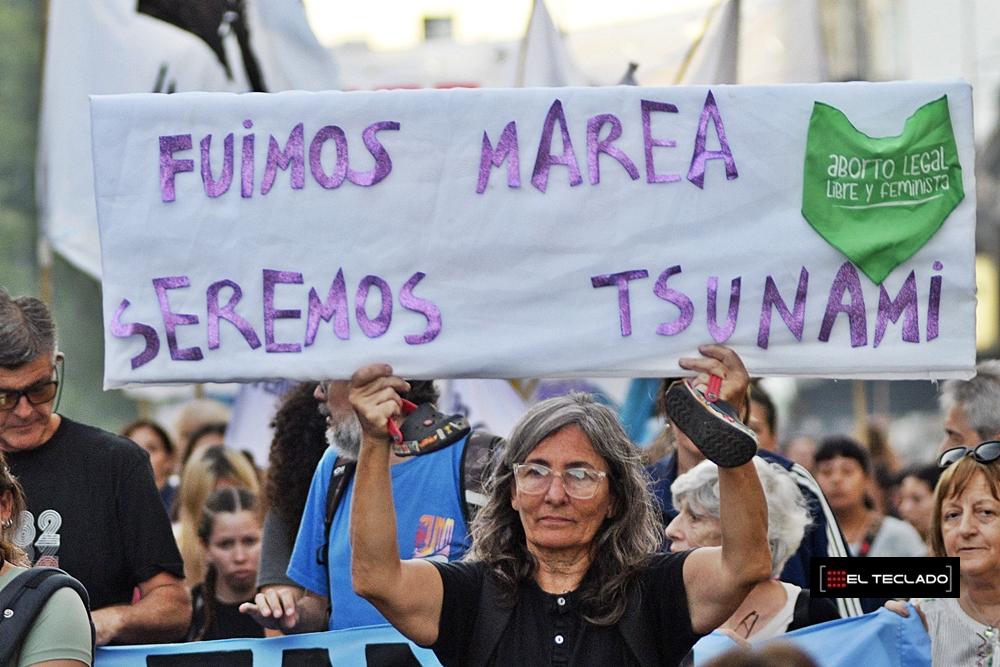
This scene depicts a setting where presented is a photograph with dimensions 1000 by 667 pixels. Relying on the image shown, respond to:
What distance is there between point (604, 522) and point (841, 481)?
4281 millimetres

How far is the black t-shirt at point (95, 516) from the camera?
4598 mm

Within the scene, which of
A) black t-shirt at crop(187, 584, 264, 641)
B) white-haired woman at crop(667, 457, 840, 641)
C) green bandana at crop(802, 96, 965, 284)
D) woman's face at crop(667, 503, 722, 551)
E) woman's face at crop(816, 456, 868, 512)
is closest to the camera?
green bandana at crop(802, 96, 965, 284)

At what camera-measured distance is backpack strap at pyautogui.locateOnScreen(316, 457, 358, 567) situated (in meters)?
4.91

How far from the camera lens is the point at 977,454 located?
4.65 metres

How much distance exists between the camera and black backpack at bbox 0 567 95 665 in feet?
12.0

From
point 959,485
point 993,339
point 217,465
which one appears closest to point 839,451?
point 217,465

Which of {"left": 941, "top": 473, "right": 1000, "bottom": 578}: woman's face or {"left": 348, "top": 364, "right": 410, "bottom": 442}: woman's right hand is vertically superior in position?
{"left": 348, "top": 364, "right": 410, "bottom": 442}: woman's right hand

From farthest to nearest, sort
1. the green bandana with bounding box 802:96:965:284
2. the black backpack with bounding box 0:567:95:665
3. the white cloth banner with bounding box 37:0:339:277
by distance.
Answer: the white cloth banner with bounding box 37:0:339:277 → the green bandana with bounding box 802:96:965:284 → the black backpack with bounding box 0:567:95:665

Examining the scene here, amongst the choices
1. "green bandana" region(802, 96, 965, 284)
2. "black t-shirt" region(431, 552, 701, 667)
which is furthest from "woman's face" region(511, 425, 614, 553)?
"green bandana" region(802, 96, 965, 284)

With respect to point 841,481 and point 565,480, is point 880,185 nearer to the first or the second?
point 565,480

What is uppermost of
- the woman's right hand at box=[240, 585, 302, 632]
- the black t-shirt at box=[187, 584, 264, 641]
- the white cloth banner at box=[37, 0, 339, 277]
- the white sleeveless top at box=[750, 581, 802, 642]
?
the white cloth banner at box=[37, 0, 339, 277]

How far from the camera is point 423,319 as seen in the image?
3975 millimetres

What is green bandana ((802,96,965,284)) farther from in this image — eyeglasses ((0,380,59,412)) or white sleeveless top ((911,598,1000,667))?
eyeglasses ((0,380,59,412))

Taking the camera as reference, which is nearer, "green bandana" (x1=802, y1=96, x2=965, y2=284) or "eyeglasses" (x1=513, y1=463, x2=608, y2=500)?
"eyeglasses" (x1=513, y1=463, x2=608, y2=500)
